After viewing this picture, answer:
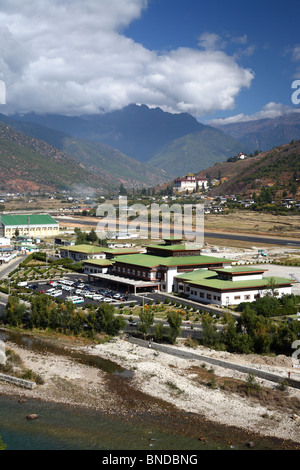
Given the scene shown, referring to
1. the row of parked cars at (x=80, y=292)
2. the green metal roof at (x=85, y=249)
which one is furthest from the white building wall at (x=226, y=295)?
the green metal roof at (x=85, y=249)

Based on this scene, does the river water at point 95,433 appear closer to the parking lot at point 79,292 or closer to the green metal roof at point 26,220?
the parking lot at point 79,292

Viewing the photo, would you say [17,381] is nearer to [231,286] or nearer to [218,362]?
[218,362]

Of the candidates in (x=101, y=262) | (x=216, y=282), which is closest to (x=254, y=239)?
(x=101, y=262)

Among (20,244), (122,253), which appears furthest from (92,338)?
(20,244)

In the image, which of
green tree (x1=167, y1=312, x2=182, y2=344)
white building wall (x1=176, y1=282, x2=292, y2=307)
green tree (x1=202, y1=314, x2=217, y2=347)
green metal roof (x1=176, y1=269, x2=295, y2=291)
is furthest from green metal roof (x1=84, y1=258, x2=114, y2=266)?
green tree (x1=202, y1=314, x2=217, y2=347)

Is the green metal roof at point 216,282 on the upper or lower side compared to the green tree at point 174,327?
upper

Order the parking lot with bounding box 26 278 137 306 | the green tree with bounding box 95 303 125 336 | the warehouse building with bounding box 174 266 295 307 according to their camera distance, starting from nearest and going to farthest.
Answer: the green tree with bounding box 95 303 125 336 → the warehouse building with bounding box 174 266 295 307 → the parking lot with bounding box 26 278 137 306

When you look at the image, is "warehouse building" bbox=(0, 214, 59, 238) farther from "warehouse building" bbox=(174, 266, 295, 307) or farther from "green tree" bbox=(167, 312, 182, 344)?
"green tree" bbox=(167, 312, 182, 344)

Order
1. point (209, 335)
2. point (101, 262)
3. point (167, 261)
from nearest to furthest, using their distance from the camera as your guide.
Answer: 1. point (209, 335)
2. point (167, 261)
3. point (101, 262)
